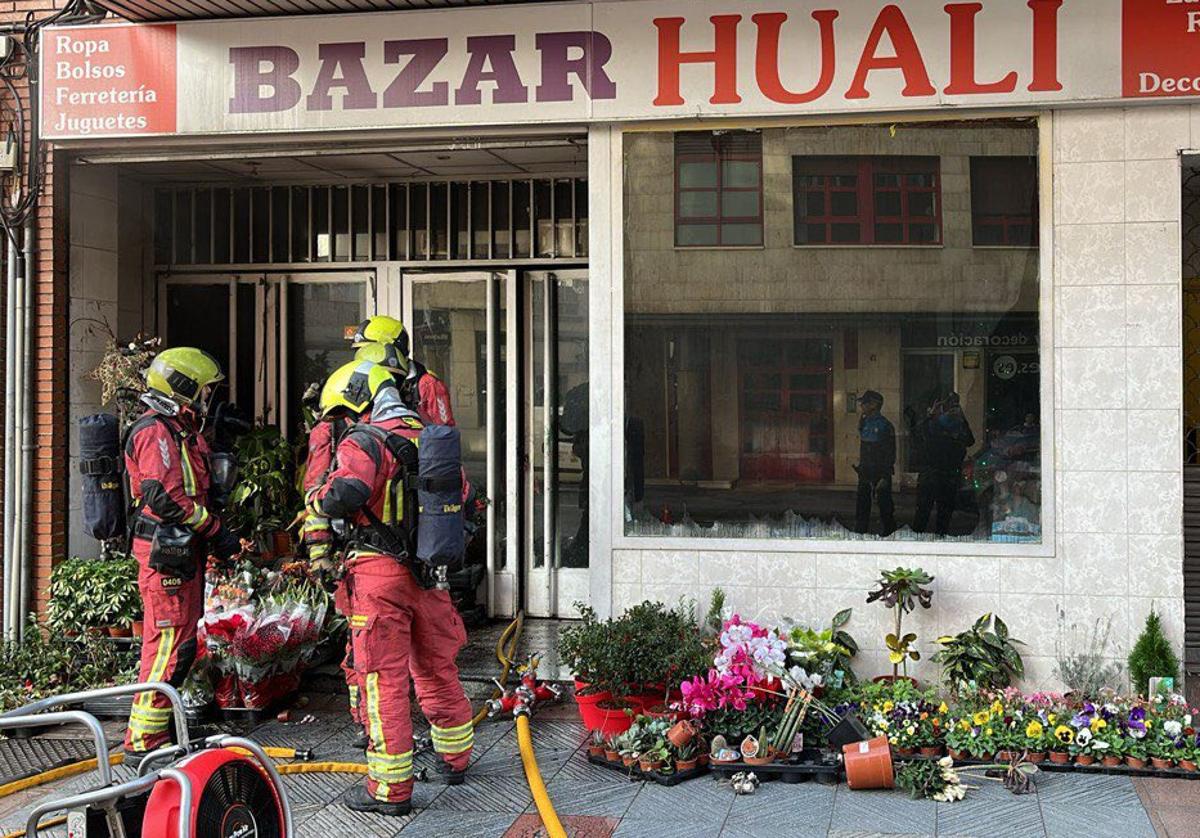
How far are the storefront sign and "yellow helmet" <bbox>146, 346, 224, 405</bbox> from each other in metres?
1.80

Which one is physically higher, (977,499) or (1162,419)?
(1162,419)

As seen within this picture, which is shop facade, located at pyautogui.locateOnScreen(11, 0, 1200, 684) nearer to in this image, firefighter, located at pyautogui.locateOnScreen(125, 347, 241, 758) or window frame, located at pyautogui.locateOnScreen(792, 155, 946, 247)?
window frame, located at pyautogui.locateOnScreen(792, 155, 946, 247)

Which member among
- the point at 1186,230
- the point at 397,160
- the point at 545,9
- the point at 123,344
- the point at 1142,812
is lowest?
the point at 1142,812

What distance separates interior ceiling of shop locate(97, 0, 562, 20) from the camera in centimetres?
798

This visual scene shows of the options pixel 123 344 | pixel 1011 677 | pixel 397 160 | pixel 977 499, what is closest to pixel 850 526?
pixel 977 499

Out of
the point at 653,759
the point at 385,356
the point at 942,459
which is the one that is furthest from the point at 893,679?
the point at 385,356

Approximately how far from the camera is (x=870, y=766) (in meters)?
6.36

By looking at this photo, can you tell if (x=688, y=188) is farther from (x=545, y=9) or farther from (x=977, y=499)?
(x=977, y=499)

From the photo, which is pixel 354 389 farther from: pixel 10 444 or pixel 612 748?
pixel 10 444

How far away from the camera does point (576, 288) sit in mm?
10086

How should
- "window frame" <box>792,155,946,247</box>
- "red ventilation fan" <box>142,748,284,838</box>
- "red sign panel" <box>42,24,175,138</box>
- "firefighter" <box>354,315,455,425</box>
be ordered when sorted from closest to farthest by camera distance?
1. "red ventilation fan" <box>142,748,284,838</box>
2. "window frame" <box>792,155,946,247</box>
3. "firefighter" <box>354,315,455,425</box>
4. "red sign panel" <box>42,24,175,138</box>

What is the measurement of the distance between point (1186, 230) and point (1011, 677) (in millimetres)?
3891

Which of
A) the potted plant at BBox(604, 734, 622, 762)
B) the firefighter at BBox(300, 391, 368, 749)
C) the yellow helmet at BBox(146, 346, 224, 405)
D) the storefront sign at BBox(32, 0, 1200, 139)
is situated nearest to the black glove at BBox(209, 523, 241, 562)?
the firefighter at BBox(300, 391, 368, 749)

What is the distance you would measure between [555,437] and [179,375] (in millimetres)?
3523
